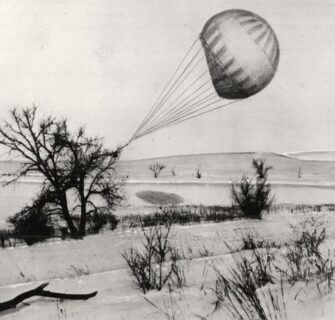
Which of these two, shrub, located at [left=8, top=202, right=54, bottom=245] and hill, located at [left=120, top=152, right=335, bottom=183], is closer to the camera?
shrub, located at [left=8, top=202, right=54, bottom=245]

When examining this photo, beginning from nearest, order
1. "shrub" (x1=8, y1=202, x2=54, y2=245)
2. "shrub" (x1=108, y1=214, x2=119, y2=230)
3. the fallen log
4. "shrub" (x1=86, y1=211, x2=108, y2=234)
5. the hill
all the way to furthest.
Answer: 1. the fallen log
2. "shrub" (x1=8, y1=202, x2=54, y2=245)
3. "shrub" (x1=86, y1=211, x2=108, y2=234)
4. "shrub" (x1=108, y1=214, x2=119, y2=230)
5. the hill

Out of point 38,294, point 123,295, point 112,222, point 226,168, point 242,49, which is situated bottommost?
point 112,222

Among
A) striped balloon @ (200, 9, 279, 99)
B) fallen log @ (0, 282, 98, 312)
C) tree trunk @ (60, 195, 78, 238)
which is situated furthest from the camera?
tree trunk @ (60, 195, 78, 238)

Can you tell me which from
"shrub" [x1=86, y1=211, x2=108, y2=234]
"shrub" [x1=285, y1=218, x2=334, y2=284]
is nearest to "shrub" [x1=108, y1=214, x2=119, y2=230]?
"shrub" [x1=86, y1=211, x2=108, y2=234]

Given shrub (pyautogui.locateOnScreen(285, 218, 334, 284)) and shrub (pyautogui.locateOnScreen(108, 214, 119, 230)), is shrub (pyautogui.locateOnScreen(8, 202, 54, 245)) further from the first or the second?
shrub (pyautogui.locateOnScreen(285, 218, 334, 284))

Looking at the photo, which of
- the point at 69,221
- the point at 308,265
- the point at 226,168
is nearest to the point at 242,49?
the point at 308,265

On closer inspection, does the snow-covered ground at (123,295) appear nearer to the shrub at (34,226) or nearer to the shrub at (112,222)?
the shrub at (34,226)

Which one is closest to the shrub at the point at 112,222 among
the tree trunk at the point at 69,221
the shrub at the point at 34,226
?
the tree trunk at the point at 69,221

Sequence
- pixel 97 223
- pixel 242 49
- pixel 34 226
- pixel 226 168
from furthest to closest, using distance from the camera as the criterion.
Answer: pixel 226 168 → pixel 97 223 → pixel 34 226 → pixel 242 49

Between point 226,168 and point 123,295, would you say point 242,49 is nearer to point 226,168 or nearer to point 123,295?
point 123,295
